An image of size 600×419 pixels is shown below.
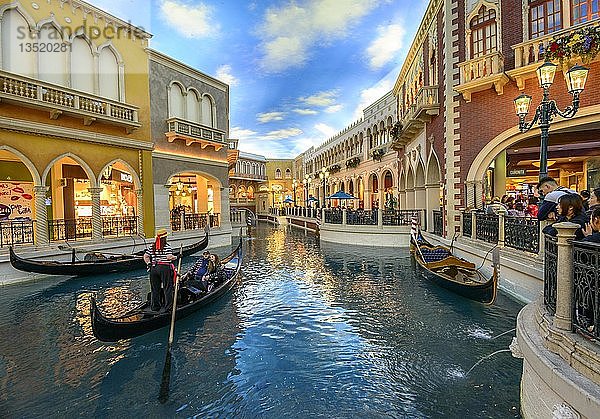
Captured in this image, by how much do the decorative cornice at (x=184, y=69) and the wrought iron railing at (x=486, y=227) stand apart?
37.4 ft

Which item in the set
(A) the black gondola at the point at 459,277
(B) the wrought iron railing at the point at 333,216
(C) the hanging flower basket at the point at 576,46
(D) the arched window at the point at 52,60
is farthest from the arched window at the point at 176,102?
(C) the hanging flower basket at the point at 576,46

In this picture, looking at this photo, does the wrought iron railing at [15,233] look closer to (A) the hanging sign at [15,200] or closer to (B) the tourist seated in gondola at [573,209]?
(A) the hanging sign at [15,200]

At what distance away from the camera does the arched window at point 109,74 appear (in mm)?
11084

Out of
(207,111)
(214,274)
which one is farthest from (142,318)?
(207,111)

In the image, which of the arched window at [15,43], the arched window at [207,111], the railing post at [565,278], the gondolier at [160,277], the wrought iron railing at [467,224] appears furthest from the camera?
the arched window at [207,111]

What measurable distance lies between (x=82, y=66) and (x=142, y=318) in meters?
9.19

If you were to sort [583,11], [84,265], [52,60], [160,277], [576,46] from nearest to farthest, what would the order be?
[160,277] < [576,46] < [583,11] < [84,265] < [52,60]

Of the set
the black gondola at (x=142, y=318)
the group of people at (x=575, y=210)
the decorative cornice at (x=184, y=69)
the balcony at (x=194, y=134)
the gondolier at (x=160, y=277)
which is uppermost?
the decorative cornice at (x=184, y=69)

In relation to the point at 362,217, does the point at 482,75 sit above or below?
above

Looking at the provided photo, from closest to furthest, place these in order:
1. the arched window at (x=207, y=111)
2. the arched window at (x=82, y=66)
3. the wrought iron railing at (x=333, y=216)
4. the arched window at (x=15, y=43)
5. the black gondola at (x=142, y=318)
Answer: the black gondola at (x=142, y=318) → the arched window at (x=15, y=43) → the arched window at (x=82, y=66) → the arched window at (x=207, y=111) → the wrought iron railing at (x=333, y=216)

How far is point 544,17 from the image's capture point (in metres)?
8.08

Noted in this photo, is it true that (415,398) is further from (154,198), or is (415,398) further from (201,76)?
(201,76)

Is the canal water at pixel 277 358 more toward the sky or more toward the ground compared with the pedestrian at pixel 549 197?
more toward the ground

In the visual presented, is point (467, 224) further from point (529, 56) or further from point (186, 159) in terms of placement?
point (186, 159)
